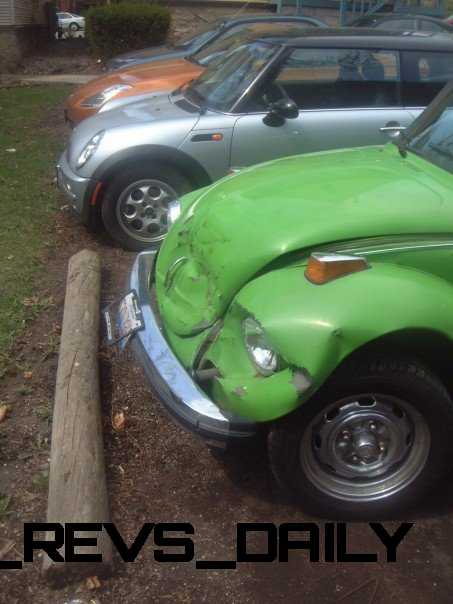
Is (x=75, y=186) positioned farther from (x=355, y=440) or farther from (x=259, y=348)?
(x=355, y=440)

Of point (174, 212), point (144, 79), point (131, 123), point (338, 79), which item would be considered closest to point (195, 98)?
point (131, 123)

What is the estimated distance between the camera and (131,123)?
620 cm

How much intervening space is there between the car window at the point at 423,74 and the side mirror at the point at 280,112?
1103mm

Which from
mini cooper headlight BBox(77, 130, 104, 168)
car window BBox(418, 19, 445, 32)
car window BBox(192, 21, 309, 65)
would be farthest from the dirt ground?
car window BBox(418, 19, 445, 32)

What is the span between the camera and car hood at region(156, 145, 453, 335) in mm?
3207

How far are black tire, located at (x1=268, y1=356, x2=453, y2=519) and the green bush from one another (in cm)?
1682

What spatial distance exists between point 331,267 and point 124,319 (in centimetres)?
126

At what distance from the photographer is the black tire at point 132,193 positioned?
605cm

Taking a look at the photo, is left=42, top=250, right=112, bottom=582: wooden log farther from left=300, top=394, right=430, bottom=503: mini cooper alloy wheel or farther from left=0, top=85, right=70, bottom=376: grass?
left=300, top=394, right=430, bottom=503: mini cooper alloy wheel

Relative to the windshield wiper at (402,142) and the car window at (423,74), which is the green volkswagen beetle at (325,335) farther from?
the car window at (423,74)

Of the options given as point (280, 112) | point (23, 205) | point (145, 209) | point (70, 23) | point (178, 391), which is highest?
point (280, 112)

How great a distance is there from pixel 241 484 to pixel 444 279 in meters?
1.36

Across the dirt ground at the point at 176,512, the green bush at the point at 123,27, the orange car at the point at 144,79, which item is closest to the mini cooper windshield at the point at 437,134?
the dirt ground at the point at 176,512

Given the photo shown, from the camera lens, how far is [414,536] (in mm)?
3221
